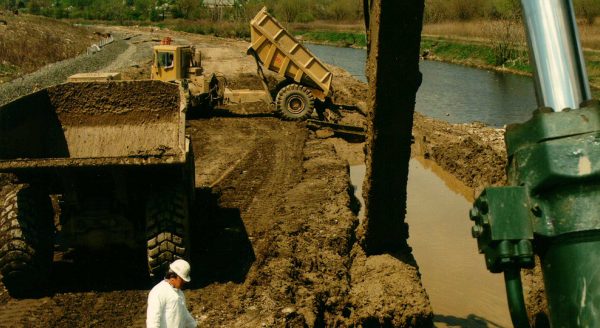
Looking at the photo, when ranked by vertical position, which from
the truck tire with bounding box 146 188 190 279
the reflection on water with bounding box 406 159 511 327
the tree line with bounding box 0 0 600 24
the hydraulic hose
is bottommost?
the reflection on water with bounding box 406 159 511 327

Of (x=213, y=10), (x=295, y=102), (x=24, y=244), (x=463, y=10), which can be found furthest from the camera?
(x=213, y=10)

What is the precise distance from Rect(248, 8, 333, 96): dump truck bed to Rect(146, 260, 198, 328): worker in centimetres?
1293

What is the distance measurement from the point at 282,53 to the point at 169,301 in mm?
13122

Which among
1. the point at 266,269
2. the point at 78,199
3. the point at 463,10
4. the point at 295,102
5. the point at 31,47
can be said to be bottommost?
the point at 266,269

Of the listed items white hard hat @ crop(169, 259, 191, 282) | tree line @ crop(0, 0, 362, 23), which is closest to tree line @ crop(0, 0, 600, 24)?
tree line @ crop(0, 0, 362, 23)

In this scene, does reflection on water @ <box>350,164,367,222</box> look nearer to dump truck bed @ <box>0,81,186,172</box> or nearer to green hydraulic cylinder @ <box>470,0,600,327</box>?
dump truck bed @ <box>0,81,186,172</box>

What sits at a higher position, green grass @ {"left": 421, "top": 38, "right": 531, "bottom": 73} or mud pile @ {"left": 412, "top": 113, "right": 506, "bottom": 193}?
green grass @ {"left": 421, "top": 38, "right": 531, "bottom": 73}

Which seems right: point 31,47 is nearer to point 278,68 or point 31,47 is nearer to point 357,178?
point 278,68

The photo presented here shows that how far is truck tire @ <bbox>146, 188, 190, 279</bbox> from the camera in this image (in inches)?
272

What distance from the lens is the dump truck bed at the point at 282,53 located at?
17391mm

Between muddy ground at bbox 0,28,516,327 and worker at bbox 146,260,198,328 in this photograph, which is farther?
muddy ground at bbox 0,28,516,327

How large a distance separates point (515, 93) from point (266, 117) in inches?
706

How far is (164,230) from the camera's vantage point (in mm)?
6930

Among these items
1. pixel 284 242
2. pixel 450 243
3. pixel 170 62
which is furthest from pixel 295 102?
pixel 284 242
